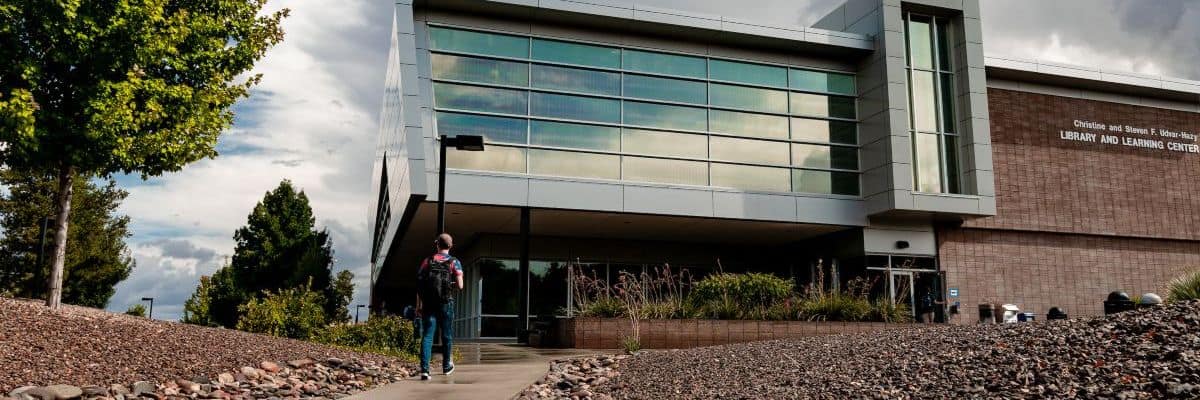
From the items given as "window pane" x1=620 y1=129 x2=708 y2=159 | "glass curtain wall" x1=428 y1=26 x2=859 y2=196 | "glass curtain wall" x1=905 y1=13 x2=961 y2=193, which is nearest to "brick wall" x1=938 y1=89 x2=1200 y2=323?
"glass curtain wall" x1=905 y1=13 x2=961 y2=193

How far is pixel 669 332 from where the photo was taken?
58.0ft

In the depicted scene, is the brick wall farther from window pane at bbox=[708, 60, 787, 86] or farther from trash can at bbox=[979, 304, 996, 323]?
window pane at bbox=[708, 60, 787, 86]

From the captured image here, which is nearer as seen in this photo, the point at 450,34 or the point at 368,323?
the point at 368,323

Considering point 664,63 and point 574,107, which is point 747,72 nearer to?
point 664,63

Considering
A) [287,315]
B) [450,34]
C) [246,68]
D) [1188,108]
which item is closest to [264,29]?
[246,68]

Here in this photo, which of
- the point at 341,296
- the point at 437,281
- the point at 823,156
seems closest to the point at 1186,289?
the point at 437,281

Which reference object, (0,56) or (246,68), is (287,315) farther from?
(0,56)

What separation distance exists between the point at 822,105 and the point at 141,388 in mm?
22788

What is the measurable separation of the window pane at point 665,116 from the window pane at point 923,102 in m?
7.27

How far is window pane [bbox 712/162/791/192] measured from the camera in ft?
83.5

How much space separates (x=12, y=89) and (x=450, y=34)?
11695mm

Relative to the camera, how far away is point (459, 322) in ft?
104

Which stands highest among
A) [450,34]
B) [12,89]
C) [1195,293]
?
[450,34]

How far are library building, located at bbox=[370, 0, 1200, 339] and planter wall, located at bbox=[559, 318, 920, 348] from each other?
4.42 metres
